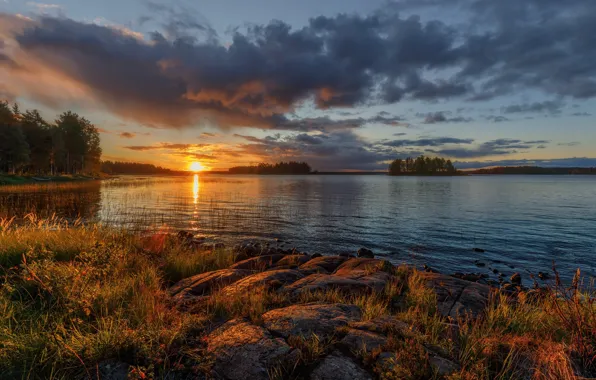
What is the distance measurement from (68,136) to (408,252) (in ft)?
444

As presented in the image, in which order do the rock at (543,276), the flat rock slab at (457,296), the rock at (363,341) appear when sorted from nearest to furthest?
the rock at (363,341), the flat rock slab at (457,296), the rock at (543,276)

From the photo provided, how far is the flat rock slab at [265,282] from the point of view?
733 centimetres

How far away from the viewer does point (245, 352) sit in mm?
4234

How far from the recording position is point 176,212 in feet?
118

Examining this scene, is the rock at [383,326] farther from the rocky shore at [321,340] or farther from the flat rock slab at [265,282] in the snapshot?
the flat rock slab at [265,282]

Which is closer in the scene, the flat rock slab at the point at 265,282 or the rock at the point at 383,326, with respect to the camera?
the rock at the point at 383,326

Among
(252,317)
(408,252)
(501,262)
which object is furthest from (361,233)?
(252,317)

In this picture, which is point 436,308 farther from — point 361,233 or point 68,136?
point 68,136

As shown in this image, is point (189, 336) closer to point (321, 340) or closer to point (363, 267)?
point (321, 340)

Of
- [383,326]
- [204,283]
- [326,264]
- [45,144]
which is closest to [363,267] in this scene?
[326,264]

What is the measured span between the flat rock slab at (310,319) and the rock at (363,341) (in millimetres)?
315

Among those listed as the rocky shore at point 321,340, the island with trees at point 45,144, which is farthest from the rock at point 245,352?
the island with trees at point 45,144

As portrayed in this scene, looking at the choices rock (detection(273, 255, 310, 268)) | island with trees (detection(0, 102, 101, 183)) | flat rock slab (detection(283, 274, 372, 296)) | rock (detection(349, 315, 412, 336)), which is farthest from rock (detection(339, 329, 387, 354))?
island with trees (detection(0, 102, 101, 183))

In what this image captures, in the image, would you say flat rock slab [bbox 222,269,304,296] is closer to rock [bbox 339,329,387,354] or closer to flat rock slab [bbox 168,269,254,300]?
flat rock slab [bbox 168,269,254,300]
